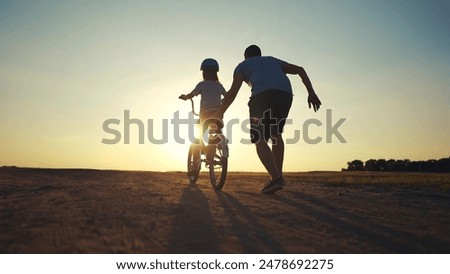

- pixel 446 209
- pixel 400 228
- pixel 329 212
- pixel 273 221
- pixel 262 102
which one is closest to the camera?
pixel 400 228

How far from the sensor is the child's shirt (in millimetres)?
9180

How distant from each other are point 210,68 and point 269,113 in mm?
2891

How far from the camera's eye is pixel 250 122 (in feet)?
23.4

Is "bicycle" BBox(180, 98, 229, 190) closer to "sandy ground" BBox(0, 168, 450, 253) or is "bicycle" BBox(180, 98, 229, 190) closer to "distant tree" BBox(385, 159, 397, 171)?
"sandy ground" BBox(0, 168, 450, 253)

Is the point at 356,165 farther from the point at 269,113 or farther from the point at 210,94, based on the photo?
the point at 269,113

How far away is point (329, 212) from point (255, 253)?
6.91 ft

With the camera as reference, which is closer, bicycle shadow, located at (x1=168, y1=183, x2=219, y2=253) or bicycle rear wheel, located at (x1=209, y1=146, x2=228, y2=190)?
bicycle shadow, located at (x1=168, y1=183, x2=219, y2=253)

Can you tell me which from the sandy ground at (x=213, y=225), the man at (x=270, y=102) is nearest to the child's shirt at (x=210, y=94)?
the man at (x=270, y=102)

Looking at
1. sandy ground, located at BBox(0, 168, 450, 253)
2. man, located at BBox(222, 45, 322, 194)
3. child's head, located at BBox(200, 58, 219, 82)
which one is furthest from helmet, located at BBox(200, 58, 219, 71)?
sandy ground, located at BBox(0, 168, 450, 253)

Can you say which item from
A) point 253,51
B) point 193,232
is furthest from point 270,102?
point 193,232

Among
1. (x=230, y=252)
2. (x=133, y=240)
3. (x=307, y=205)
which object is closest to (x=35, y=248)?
(x=133, y=240)

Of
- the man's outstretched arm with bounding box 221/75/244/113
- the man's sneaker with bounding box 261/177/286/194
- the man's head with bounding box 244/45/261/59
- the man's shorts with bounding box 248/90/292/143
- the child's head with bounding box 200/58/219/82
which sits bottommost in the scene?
the man's sneaker with bounding box 261/177/286/194

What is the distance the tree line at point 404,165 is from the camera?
50125 mm
